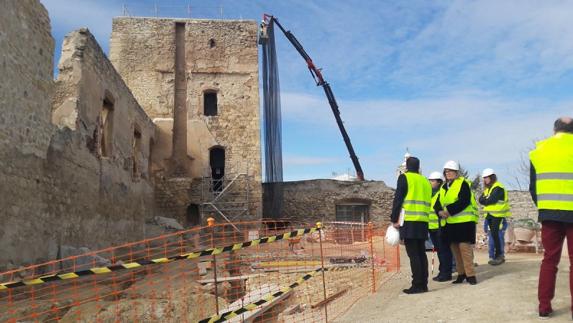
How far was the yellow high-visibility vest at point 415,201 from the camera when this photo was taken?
549cm

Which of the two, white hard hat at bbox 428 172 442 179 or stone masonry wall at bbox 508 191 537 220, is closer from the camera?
white hard hat at bbox 428 172 442 179

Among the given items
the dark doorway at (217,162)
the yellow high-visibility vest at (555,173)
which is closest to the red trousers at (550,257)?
the yellow high-visibility vest at (555,173)

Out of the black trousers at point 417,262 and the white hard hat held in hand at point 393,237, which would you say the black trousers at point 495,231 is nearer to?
the black trousers at point 417,262

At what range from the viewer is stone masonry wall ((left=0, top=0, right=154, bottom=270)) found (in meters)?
7.04

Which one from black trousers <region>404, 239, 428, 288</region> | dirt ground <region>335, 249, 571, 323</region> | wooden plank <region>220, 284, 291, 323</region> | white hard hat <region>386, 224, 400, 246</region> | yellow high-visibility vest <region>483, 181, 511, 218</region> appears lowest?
wooden plank <region>220, 284, 291, 323</region>

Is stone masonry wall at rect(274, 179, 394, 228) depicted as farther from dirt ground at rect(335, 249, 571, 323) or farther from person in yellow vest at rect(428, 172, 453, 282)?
dirt ground at rect(335, 249, 571, 323)

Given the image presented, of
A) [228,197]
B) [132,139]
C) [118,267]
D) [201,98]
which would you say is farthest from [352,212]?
[118,267]

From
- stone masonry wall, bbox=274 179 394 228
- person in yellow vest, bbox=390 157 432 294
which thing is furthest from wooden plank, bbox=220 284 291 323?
stone masonry wall, bbox=274 179 394 228

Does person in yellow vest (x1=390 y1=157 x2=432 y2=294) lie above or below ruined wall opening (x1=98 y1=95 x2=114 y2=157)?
below

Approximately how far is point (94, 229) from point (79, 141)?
1.97 m

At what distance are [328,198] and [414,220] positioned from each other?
56.0ft

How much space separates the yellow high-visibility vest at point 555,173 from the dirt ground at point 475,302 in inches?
37.1

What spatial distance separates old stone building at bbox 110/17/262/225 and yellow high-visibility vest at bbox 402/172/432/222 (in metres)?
14.0

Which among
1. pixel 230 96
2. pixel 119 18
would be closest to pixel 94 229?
pixel 230 96
